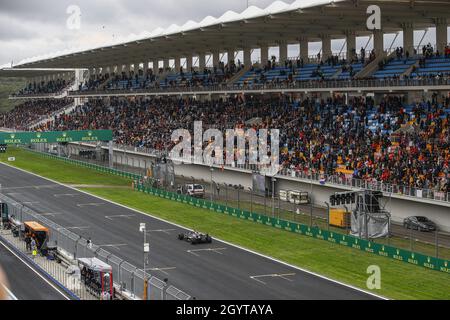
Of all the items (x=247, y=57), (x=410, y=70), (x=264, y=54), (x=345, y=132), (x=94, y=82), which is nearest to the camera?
(x=345, y=132)

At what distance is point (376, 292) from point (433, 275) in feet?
14.6

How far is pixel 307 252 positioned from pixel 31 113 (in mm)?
116467

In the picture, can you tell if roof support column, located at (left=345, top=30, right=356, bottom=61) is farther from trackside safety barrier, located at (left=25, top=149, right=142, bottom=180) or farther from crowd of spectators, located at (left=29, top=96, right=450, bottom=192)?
trackside safety barrier, located at (left=25, top=149, right=142, bottom=180)

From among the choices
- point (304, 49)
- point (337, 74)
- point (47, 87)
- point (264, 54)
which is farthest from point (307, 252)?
point (47, 87)

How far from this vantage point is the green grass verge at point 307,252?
108 ft

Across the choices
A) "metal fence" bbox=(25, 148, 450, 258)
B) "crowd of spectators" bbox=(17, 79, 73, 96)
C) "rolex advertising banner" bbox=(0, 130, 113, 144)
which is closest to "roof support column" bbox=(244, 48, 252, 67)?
"metal fence" bbox=(25, 148, 450, 258)

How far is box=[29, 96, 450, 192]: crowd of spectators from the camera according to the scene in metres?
48.4

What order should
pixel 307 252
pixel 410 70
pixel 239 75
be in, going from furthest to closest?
pixel 239 75
pixel 410 70
pixel 307 252

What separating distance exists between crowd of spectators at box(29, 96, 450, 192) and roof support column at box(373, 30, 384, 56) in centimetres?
605

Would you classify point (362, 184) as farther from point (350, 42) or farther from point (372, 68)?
point (350, 42)

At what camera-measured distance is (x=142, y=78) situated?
111438 mm

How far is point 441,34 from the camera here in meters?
61.0

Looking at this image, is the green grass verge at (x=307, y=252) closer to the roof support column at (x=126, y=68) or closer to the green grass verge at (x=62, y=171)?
the green grass verge at (x=62, y=171)
